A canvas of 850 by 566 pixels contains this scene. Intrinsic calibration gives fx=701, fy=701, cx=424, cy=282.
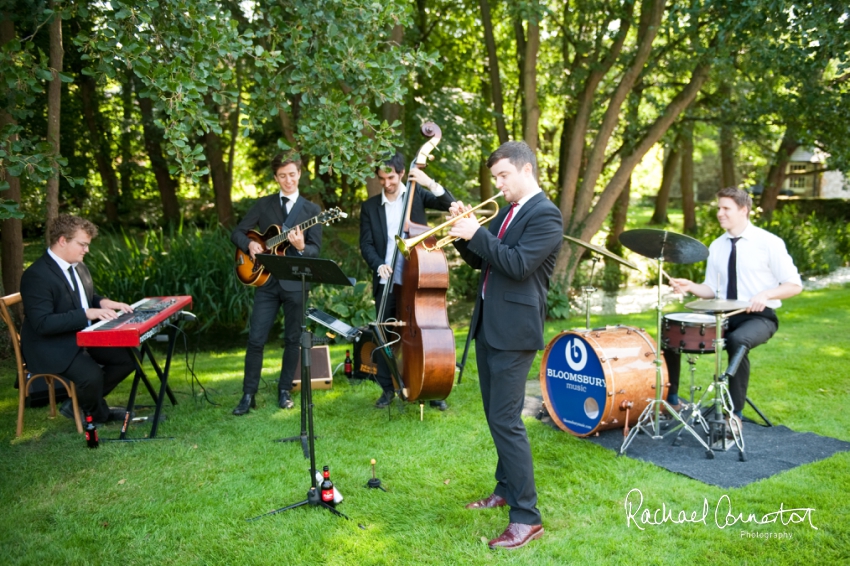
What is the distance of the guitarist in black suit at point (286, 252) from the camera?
5977 mm

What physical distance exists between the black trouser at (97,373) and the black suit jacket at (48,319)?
0.34 ft

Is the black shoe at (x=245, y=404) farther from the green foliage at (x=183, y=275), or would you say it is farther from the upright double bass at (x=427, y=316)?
the green foliage at (x=183, y=275)

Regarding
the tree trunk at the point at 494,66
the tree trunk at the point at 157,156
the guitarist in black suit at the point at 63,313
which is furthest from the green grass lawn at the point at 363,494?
the tree trunk at the point at 157,156

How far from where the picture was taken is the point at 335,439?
5492 mm

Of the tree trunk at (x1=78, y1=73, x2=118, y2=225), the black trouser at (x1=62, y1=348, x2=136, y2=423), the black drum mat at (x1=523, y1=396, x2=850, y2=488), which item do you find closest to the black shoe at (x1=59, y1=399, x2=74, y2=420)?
the black trouser at (x1=62, y1=348, x2=136, y2=423)

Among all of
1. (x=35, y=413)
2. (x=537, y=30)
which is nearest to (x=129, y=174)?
(x=537, y=30)

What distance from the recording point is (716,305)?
15.5 feet

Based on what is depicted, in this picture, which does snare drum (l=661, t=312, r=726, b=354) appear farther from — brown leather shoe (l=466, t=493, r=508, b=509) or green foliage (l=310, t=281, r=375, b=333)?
green foliage (l=310, t=281, r=375, b=333)

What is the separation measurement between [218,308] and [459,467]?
6.81 meters

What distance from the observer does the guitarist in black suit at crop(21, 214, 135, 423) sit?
5.33 meters

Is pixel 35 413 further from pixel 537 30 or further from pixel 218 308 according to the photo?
pixel 537 30

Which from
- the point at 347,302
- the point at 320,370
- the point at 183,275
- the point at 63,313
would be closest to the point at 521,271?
the point at 63,313

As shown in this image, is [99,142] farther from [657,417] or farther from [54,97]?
[657,417]

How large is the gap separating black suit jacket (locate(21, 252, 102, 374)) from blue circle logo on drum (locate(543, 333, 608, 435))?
3.67 m
